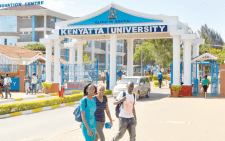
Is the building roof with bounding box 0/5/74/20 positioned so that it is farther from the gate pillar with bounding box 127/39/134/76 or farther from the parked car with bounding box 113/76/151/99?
the parked car with bounding box 113/76/151/99

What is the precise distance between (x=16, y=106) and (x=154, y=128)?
7.46 meters

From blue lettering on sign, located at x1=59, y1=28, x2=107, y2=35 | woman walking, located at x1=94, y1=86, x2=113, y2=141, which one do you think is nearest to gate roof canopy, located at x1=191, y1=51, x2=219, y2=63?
blue lettering on sign, located at x1=59, y1=28, x2=107, y2=35

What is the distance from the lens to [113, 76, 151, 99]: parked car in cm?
2122

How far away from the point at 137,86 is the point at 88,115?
1544cm

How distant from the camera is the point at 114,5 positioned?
25.1m

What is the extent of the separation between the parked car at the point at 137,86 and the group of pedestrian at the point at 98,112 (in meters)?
13.3

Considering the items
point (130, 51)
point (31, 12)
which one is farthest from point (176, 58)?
point (31, 12)

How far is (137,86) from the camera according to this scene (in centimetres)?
2173

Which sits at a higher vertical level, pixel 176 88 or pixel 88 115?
pixel 88 115

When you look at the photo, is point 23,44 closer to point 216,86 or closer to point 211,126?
point 216,86

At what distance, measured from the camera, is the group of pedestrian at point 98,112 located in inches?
253

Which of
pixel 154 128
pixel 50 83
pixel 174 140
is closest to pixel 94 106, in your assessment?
pixel 174 140

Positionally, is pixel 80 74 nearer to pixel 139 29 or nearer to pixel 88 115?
pixel 139 29

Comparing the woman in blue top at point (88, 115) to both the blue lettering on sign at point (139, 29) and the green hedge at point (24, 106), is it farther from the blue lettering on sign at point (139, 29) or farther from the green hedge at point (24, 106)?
the blue lettering on sign at point (139, 29)
